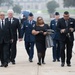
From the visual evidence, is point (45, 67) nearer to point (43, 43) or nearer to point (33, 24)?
point (43, 43)

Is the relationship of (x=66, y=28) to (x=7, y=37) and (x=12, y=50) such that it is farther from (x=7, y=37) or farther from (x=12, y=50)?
(x=12, y=50)

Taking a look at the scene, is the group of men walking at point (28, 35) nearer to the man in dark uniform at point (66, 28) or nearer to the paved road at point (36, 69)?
the man in dark uniform at point (66, 28)

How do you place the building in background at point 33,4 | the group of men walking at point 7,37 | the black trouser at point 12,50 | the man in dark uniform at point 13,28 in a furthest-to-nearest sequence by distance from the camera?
the building in background at point 33,4 → the black trouser at point 12,50 → the man in dark uniform at point 13,28 → the group of men walking at point 7,37

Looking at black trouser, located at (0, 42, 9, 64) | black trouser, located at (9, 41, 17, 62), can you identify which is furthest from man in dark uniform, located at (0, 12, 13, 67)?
black trouser, located at (9, 41, 17, 62)

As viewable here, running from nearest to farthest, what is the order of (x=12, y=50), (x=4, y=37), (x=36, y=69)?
(x=36, y=69)
(x=4, y=37)
(x=12, y=50)

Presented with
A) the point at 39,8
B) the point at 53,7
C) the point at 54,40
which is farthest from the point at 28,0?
the point at 54,40

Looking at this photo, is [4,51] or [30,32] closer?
[4,51]

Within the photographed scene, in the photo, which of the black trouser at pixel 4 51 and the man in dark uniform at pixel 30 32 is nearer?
the black trouser at pixel 4 51

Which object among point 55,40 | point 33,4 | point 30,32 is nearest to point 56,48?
point 55,40

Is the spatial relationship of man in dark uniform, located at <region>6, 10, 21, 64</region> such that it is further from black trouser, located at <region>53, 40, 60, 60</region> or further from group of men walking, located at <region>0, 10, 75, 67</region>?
black trouser, located at <region>53, 40, 60, 60</region>

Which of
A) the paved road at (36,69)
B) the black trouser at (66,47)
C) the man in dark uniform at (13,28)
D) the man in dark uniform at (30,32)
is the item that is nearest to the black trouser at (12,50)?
the man in dark uniform at (13,28)

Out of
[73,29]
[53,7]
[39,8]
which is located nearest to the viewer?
[73,29]

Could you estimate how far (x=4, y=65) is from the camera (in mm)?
14719

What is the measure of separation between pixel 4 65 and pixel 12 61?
849 millimetres
